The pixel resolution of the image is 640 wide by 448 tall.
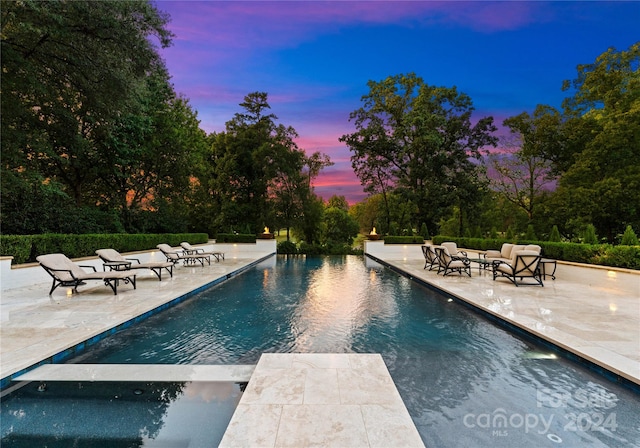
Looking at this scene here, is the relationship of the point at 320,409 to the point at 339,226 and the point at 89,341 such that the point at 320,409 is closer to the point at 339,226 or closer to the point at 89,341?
the point at 89,341

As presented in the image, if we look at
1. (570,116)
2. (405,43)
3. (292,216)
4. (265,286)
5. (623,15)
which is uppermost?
(623,15)

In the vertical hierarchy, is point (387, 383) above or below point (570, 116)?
below

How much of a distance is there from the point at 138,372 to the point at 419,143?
21743 mm

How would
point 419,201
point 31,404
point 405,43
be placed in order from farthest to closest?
point 419,201, point 405,43, point 31,404

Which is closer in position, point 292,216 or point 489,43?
point 489,43

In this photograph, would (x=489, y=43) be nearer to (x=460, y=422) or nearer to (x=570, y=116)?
(x=570, y=116)

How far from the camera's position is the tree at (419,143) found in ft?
71.8

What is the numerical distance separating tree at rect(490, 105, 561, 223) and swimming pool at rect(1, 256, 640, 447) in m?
16.9

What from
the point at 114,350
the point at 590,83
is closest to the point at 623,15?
the point at 590,83

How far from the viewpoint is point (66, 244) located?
30.3 ft

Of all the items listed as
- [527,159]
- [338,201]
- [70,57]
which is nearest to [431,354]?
→ [70,57]

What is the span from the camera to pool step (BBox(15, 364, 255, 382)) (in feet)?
10.7

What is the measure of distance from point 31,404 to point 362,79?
2562cm

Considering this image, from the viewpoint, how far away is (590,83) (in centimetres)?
1838
